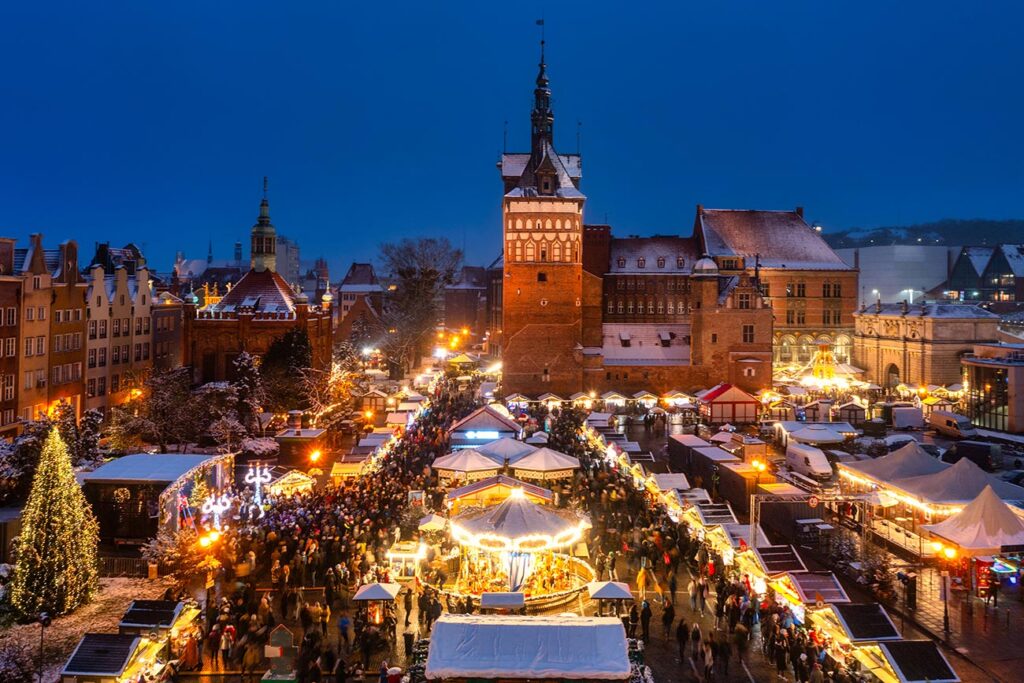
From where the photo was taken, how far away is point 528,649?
1165cm

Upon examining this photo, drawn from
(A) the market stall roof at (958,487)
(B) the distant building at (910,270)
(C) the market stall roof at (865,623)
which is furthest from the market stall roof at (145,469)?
(B) the distant building at (910,270)

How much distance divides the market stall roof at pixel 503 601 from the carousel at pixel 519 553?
1.20m

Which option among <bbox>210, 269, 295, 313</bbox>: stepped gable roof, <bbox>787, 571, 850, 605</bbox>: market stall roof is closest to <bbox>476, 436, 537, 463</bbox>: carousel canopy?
<bbox>787, 571, 850, 605</bbox>: market stall roof

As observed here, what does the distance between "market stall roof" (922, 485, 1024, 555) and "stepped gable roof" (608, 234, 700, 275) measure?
42.1 m

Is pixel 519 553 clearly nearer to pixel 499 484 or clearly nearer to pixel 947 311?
pixel 499 484

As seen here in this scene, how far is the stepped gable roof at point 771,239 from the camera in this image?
64.5m

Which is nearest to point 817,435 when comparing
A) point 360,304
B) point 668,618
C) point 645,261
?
point 668,618

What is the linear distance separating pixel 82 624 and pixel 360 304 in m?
66.8

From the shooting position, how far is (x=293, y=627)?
51.2 feet

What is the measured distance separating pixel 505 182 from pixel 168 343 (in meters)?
27.9

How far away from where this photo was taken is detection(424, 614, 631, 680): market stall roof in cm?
1131

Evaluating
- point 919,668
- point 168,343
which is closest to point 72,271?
point 168,343

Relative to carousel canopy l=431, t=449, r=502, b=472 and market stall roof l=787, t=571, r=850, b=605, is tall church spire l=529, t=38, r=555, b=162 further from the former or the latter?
market stall roof l=787, t=571, r=850, b=605

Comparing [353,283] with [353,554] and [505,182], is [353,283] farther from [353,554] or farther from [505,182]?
[353,554]
